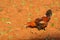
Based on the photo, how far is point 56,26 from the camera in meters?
6.84

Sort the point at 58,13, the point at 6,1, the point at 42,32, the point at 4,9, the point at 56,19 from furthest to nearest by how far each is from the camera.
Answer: the point at 6,1
the point at 4,9
the point at 58,13
the point at 56,19
the point at 42,32

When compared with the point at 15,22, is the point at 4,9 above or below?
above

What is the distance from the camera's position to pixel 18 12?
27.2ft

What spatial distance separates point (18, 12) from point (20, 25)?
1428 millimetres

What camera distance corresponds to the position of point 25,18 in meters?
7.64

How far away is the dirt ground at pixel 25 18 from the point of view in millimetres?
6164

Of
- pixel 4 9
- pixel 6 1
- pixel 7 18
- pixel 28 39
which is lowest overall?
pixel 28 39

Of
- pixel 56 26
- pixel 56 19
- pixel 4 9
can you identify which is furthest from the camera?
pixel 4 9

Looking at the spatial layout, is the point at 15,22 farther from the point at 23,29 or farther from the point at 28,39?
the point at 28,39

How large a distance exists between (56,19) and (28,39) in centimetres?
188

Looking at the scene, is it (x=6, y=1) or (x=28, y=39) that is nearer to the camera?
(x=28, y=39)

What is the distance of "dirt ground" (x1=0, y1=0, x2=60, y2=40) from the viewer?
6.16 meters

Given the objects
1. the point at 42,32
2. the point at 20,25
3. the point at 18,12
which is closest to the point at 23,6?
the point at 18,12

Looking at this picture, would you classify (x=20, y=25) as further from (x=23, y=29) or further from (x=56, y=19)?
(x=56, y=19)
